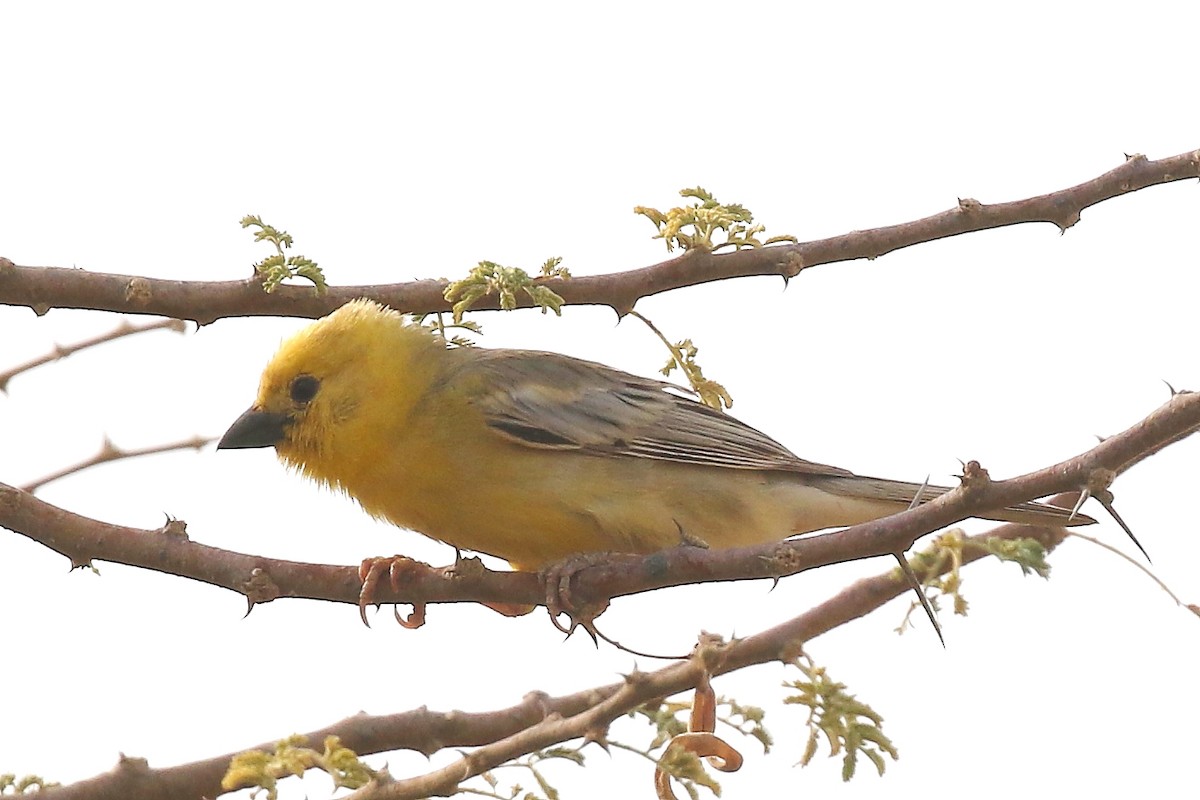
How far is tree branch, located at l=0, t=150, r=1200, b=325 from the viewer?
3.96 metres

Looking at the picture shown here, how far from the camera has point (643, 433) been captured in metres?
5.20

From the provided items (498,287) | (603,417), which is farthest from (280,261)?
(603,417)

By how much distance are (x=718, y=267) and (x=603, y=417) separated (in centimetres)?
133

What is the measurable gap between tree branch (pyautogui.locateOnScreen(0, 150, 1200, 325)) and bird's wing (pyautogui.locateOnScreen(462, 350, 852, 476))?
102 centimetres

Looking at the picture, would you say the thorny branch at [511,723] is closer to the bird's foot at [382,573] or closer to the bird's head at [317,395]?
the bird's foot at [382,573]

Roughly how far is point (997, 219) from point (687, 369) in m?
0.97


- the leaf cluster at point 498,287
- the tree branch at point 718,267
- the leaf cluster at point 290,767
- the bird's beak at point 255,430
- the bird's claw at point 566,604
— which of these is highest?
the bird's beak at point 255,430

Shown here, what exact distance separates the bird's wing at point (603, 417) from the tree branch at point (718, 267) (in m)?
1.02

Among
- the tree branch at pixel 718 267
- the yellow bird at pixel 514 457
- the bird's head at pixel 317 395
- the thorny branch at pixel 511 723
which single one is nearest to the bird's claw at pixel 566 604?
the thorny branch at pixel 511 723

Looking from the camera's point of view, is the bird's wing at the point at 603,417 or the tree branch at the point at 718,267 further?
the bird's wing at the point at 603,417

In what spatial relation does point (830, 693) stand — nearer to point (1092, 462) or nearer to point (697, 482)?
point (1092, 462)

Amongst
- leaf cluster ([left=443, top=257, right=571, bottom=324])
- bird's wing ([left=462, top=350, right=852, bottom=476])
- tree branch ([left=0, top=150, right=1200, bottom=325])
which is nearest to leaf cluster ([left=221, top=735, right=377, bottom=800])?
leaf cluster ([left=443, top=257, right=571, bottom=324])

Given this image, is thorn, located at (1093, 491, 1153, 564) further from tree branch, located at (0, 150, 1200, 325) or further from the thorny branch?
tree branch, located at (0, 150, 1200, 325)

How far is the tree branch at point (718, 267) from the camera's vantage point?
3961mm
